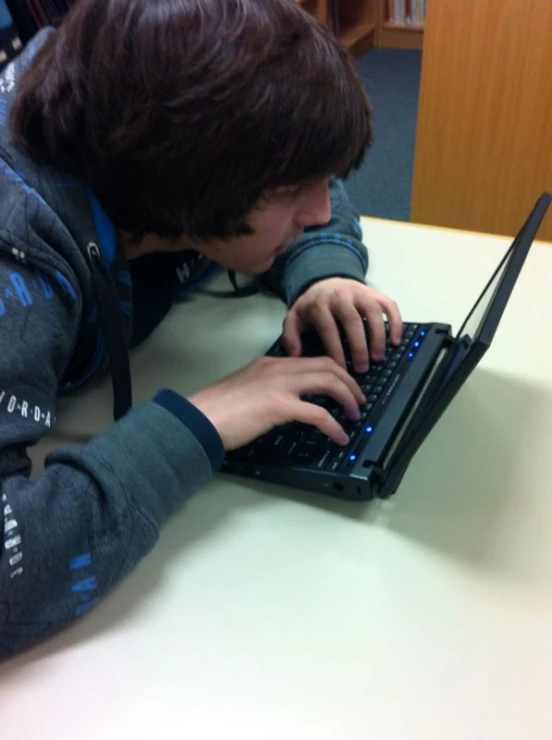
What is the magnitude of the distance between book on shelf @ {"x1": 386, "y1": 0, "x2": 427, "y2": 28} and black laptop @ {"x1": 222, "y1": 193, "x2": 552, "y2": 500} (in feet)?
10.3

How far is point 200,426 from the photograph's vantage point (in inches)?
23.7

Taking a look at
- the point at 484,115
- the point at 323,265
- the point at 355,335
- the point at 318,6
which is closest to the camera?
the point at 355,335

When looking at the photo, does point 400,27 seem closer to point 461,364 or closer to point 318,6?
point 318,6

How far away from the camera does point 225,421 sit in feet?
2.01

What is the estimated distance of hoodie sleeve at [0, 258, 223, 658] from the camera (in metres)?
0.51

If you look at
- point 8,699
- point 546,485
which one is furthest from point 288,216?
point 8,699

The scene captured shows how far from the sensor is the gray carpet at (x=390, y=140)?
2330 millimetres

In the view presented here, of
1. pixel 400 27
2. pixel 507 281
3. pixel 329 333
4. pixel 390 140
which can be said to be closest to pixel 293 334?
pixel 329 333

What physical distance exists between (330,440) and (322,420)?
21mm

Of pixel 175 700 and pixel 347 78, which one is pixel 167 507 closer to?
pixel 175 700

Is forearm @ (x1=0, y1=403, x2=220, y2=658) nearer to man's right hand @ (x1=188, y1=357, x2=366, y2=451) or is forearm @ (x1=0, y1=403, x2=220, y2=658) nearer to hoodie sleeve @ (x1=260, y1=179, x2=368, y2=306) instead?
man's right hand @ (x1=188, y1=357, x2=366, y2=451)

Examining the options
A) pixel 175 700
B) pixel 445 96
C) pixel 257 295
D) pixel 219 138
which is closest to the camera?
pixel 175 700

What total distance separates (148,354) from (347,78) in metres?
0.36

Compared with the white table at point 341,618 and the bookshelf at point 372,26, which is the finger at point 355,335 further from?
the bookshelf at point 372,26
